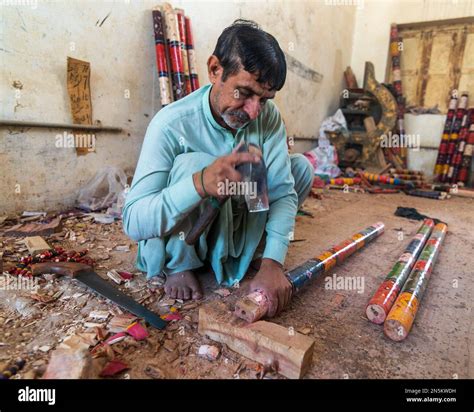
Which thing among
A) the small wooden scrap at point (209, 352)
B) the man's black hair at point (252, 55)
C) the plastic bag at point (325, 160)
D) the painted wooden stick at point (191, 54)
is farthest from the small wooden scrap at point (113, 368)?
the plastic bag at point (325, 160)

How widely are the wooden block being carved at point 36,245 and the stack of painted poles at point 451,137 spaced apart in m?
6.11

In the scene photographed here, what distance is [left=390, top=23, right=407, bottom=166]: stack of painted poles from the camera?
597 centimetres

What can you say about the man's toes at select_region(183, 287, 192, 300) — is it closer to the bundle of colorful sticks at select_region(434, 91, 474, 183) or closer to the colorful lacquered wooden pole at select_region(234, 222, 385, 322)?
the colorful lacquered wooden pole at select_region(234, 222, 385, 322)

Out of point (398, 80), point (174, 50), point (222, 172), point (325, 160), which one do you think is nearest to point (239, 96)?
point (222, 172)

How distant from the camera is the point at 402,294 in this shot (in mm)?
1378

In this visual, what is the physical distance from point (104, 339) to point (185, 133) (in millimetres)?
856

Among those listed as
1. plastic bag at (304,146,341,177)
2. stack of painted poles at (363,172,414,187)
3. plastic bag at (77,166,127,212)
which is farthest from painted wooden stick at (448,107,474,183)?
plastic bag at (77,166,127,212)

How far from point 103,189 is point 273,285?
6.73ft

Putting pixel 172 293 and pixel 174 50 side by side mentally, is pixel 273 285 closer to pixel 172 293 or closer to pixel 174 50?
pixel 172 293

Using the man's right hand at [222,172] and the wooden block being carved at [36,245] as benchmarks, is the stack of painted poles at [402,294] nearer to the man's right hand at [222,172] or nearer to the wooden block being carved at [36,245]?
the man's right hand at [222,172]

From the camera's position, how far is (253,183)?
48.6 inches

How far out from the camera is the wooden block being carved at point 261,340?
984mm
